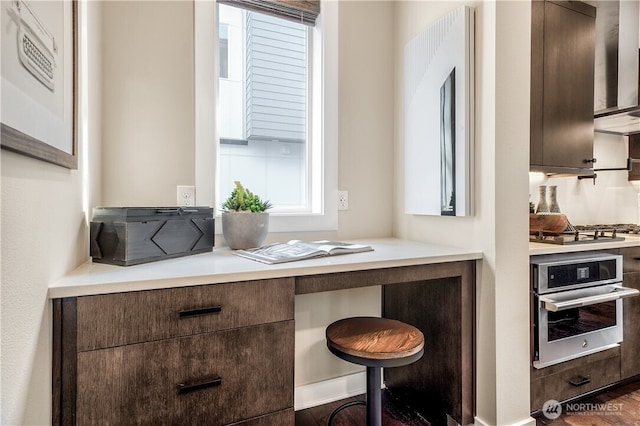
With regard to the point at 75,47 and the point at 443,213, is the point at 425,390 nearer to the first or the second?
the point at 443,213

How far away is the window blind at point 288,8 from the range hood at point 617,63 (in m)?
1.87

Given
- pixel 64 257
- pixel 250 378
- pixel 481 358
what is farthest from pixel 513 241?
pixel 64 257

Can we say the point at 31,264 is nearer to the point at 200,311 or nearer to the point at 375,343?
the point at 200,311

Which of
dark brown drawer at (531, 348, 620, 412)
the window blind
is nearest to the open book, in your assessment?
dark brown drawer at (531, 348, 620, 412)

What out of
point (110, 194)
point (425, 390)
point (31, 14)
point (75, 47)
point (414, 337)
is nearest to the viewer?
point (31, 14)

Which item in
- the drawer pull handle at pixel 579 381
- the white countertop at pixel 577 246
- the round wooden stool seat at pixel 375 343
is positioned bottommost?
the drawer pull handle at pixel 579 381

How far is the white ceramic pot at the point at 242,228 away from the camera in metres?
1.56

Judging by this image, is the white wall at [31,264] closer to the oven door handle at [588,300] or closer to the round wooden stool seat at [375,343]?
the round wooden stool seat at [375,343]

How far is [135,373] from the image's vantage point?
97 centimetres

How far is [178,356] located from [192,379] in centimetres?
9

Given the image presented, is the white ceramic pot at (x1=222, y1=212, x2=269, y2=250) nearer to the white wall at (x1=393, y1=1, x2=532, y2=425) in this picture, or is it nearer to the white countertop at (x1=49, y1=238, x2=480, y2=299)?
the white countertop at (x1=49, y1=238, x2=480, y2=299)

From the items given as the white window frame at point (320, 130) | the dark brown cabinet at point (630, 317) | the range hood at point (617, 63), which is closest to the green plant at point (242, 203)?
the white window frame at point (320, 130)

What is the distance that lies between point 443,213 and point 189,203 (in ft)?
3.97

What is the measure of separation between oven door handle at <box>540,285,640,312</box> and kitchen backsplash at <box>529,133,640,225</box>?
32.1 inches
